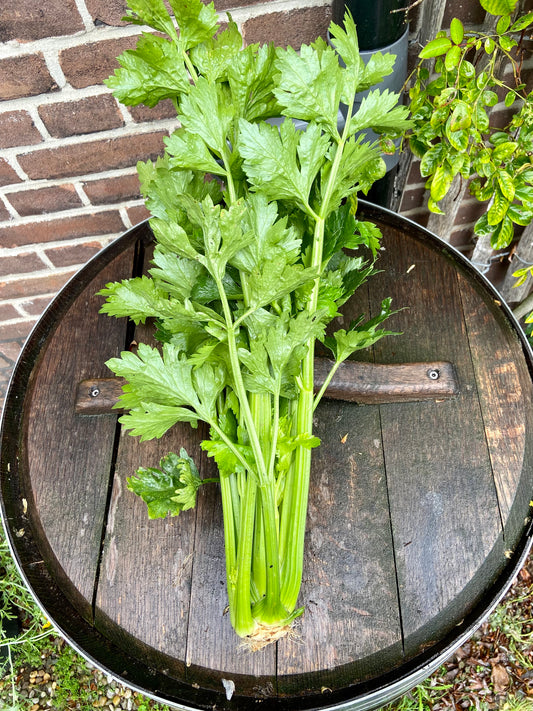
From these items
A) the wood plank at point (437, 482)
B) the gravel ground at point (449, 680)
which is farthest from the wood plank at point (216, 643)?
the gravel ground at point (449, 680)

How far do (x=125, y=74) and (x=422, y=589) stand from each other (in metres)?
0.97

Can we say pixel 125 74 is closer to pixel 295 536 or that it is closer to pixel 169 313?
pixel 169 313

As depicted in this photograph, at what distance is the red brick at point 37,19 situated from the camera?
1064 mm

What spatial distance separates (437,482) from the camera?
92cm

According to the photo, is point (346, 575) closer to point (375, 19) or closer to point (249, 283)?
point (249, 283)

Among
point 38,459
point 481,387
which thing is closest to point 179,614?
point 38,459

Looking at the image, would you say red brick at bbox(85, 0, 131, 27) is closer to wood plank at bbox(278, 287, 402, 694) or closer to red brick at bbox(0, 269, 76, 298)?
red brick at bbox(0, 269, 76, 298)

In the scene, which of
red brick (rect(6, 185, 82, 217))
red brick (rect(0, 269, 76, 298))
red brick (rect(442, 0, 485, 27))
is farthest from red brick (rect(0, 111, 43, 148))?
red brick (rect(442, 0, 485, 27))

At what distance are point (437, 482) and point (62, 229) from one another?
4.20 ft

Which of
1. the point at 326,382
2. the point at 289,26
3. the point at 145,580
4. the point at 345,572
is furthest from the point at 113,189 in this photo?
the point at 345,572

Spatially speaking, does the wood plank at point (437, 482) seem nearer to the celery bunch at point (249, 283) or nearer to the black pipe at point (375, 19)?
the celery bunch at point (249, 283)

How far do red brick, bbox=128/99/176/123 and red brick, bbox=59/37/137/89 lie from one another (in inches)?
4.2

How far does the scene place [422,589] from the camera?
851 millimetres

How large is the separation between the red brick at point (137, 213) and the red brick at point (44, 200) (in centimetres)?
14
